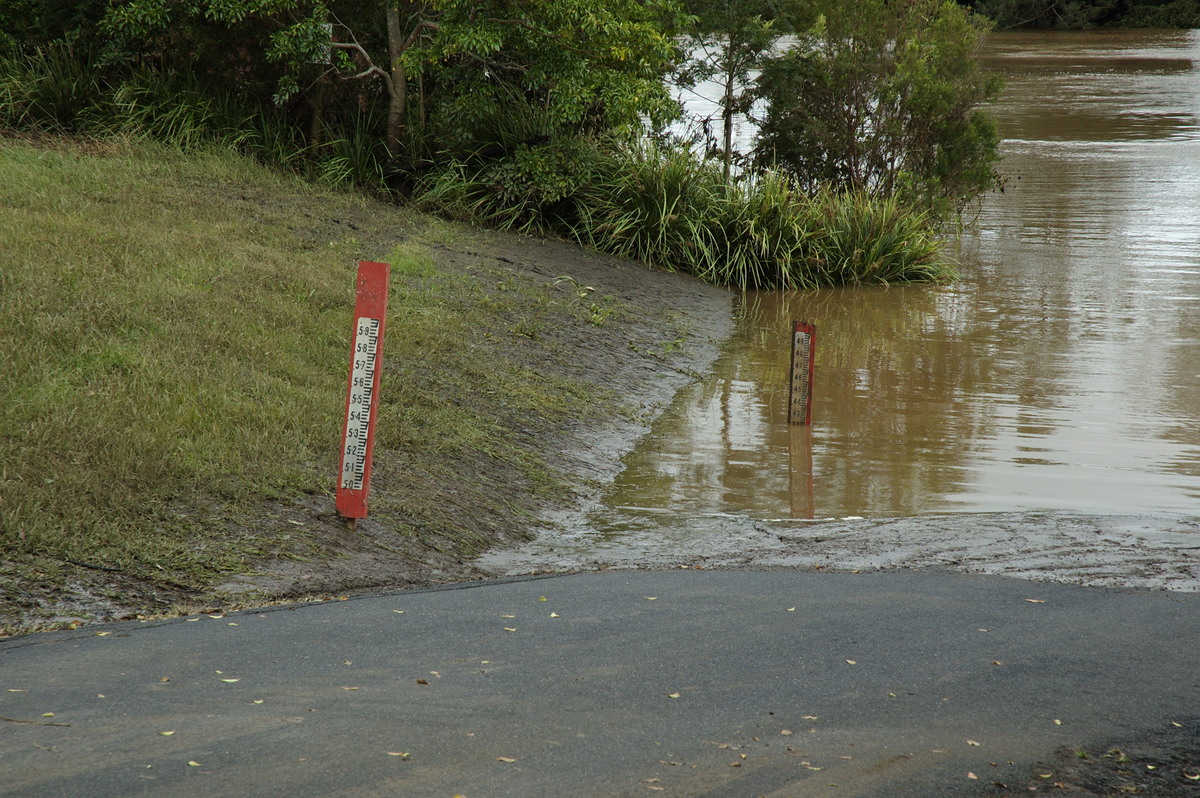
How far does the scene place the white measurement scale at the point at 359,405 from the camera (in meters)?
6.45

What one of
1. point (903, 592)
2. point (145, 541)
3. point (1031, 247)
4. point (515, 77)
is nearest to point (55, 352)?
point (145, 541)

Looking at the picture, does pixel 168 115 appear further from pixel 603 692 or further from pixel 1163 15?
pixel 1163 15

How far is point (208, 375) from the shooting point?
26.2 feet

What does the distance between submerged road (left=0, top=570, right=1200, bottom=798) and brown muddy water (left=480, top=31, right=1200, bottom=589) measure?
173 centimetres

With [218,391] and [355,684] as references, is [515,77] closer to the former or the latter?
[218,391]

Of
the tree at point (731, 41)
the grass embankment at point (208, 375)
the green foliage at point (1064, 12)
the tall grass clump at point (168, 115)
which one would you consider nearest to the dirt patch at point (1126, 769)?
the grass embankment at point (208, 375)

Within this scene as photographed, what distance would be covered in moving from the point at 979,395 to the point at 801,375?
2.16m

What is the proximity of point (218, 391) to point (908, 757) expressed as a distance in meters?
5.33

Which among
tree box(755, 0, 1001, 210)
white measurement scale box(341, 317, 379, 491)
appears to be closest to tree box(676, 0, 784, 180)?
tree box(755, 0, 1001, 210)

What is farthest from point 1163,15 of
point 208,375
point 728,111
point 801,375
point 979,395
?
point 208,375

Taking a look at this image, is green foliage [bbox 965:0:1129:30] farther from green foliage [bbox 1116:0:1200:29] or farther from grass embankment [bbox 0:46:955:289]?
grass embankment [bbox 0:46:955:289]

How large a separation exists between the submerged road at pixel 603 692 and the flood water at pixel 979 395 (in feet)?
7.18

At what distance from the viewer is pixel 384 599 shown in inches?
224

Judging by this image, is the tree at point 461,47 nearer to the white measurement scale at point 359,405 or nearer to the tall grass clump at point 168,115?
the tall grass clump at point 168,115
